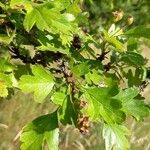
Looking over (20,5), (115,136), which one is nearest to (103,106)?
(115,136)

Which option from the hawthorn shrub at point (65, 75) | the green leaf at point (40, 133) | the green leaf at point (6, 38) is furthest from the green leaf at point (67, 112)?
the green leaf at point (6, 38)

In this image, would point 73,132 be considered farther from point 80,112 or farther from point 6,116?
point 80,112

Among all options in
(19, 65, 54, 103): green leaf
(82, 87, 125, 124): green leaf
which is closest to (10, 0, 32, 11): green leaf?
(19, 65, 54, 103): green leaf

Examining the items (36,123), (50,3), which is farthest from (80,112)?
(50,3)

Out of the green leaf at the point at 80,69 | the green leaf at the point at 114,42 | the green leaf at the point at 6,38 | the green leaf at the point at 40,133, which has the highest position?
the green leaf at the point at 114,42

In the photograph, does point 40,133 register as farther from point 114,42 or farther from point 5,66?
point 114,42

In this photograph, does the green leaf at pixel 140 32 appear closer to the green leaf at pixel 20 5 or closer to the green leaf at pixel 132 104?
the green leaf at pixel 132 104

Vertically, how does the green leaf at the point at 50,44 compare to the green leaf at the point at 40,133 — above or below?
above
